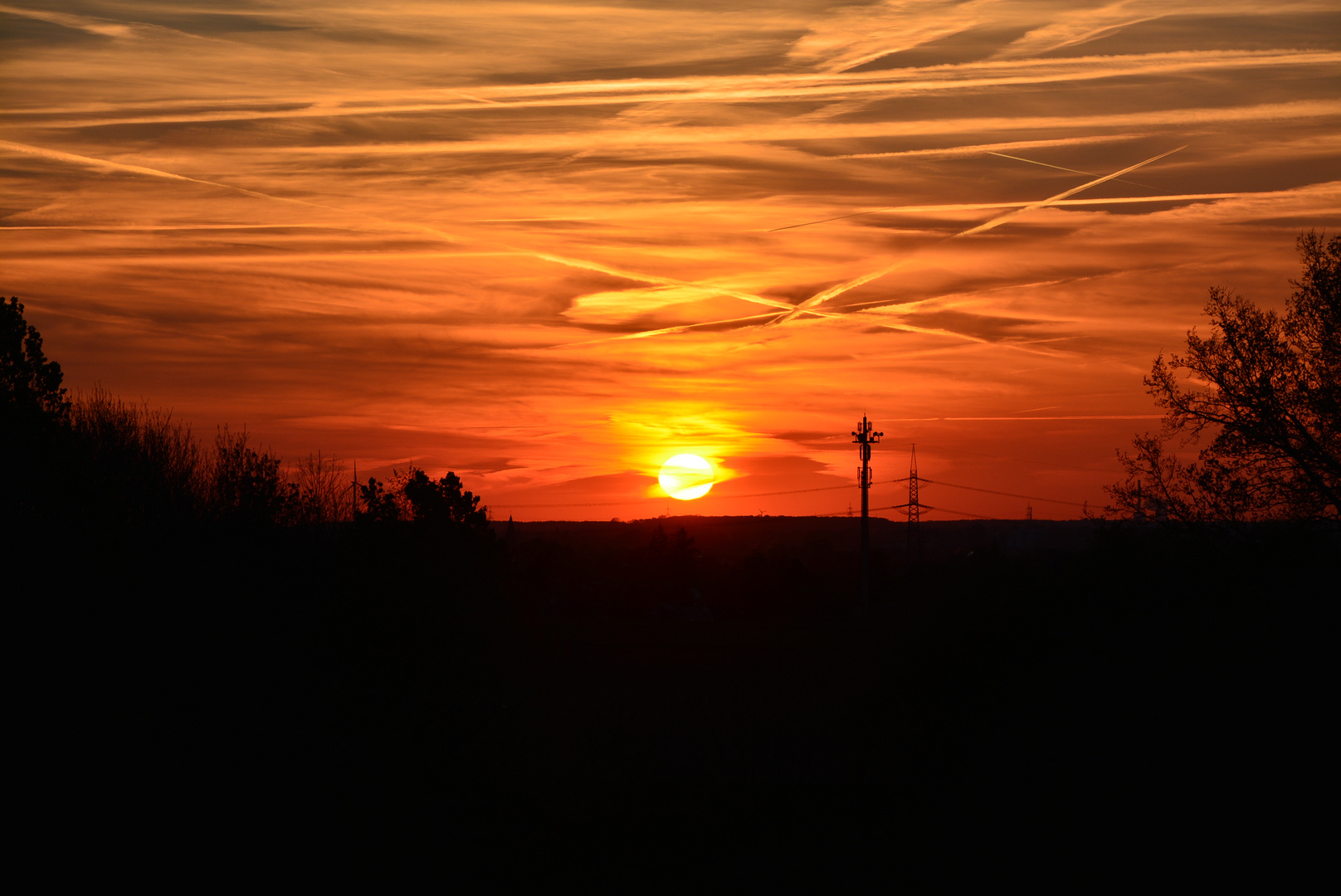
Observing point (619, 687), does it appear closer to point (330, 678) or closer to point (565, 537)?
point (330, 678)

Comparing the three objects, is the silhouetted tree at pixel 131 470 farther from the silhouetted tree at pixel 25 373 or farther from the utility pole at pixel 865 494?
the utility pole at pixel 865 494

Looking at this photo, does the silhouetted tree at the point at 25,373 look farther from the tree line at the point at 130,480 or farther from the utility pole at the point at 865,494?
the utility pole at the point at 865,494

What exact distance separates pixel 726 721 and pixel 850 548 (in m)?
135

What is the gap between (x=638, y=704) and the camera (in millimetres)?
41500

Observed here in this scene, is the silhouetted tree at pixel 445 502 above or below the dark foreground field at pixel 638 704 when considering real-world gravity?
above

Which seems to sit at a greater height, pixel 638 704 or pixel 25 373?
pixel 25 373

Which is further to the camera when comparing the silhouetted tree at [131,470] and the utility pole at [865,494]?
the utility pole at [865,494]

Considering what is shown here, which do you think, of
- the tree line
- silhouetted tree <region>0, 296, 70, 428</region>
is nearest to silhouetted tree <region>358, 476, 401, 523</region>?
the tree line

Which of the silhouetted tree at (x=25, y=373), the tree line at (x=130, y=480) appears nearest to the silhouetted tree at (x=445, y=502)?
the tree line at (x=130, y=480)

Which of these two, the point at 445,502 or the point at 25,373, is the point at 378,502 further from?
the point at 25,373

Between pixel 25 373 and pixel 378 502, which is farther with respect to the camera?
pixel 378 502

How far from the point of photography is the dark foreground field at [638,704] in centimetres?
2223

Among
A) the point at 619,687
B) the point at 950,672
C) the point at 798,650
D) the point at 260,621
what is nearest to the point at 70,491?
the point at 260,621

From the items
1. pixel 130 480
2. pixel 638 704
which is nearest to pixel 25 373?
pixel 130 480
